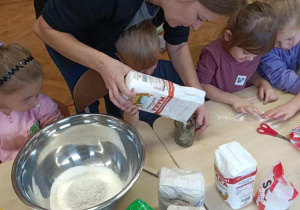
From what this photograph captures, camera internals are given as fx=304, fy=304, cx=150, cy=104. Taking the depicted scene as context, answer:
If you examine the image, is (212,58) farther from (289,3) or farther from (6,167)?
(6,167)


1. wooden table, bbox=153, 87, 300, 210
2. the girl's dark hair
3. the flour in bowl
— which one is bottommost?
the flour in bowl

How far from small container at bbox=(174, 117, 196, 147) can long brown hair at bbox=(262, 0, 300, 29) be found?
1.85ft

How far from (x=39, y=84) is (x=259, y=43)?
2.52 ft

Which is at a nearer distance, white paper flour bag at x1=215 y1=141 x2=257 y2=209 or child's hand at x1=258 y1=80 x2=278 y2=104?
white paper flour bag at x1=215 y1=141 x2=257 y2=209

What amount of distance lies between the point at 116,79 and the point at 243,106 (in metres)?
0.50

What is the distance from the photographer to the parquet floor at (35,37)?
7.54 ft

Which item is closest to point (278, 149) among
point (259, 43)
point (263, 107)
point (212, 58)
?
point (263, 107)

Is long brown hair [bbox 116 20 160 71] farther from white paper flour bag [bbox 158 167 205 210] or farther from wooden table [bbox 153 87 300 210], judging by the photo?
white paper flour bag [bbox 158 167 205 210]

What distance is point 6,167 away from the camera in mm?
843

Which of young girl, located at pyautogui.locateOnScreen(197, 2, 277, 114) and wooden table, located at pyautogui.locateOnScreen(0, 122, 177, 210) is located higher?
young girl, located at pyautogui.locateOnScreen(197, 2, 277, 114)

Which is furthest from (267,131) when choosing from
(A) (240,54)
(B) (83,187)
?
(B) (83,187)

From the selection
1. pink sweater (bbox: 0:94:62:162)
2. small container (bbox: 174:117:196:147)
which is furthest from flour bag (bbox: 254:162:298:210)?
pink sweater (bbox: 0:94:62:162)

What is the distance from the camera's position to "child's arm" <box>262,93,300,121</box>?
98cm

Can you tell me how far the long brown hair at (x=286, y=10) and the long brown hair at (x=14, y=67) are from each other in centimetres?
89
